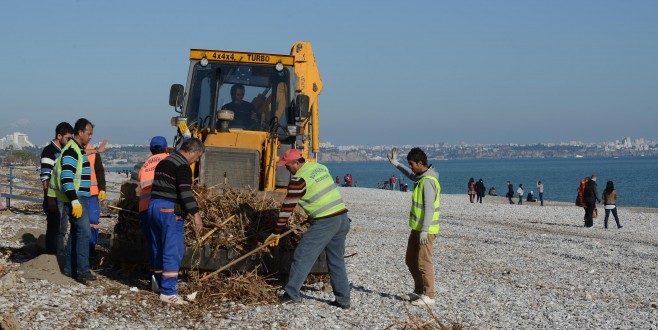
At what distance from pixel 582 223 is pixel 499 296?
2110cm

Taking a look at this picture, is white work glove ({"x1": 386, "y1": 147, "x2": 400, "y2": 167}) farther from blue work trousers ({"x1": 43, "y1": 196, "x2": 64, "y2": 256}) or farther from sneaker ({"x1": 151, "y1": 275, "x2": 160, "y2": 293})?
Answer: blue work trousers ({"x1": 43, "y1": 196, "x2": 64, "y2": 256})

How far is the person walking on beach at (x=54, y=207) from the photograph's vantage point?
34.4ft

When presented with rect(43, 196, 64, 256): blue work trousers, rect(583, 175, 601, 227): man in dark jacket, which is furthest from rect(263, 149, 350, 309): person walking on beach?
rect(583, 175, 601, 227): man in dark jacket

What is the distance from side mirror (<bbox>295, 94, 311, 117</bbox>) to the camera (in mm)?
12547

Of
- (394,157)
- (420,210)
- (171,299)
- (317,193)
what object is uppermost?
(394,157)

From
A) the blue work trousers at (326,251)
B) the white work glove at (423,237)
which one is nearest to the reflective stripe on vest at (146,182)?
the blue work trousers at (326,251)

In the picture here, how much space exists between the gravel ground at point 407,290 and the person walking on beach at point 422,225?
299mm

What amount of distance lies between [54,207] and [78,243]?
0.91 meters

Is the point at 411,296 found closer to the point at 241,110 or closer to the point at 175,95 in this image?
the point at 241,110

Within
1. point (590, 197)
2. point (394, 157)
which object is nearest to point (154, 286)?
point (394, 157)

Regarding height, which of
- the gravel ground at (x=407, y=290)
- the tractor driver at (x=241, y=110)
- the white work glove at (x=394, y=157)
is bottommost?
the gravel ground at (x=407, y=290)

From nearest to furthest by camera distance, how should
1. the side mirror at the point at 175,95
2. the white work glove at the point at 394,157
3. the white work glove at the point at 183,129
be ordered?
the white work glove at the point at 394,157, the white work glove at the point at 183,129, the side mirror at the point at 175,95

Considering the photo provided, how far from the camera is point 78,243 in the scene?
9773 mm

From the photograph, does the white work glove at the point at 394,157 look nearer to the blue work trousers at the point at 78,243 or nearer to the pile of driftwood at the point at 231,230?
the pile of driftwood at the point at 231,230
